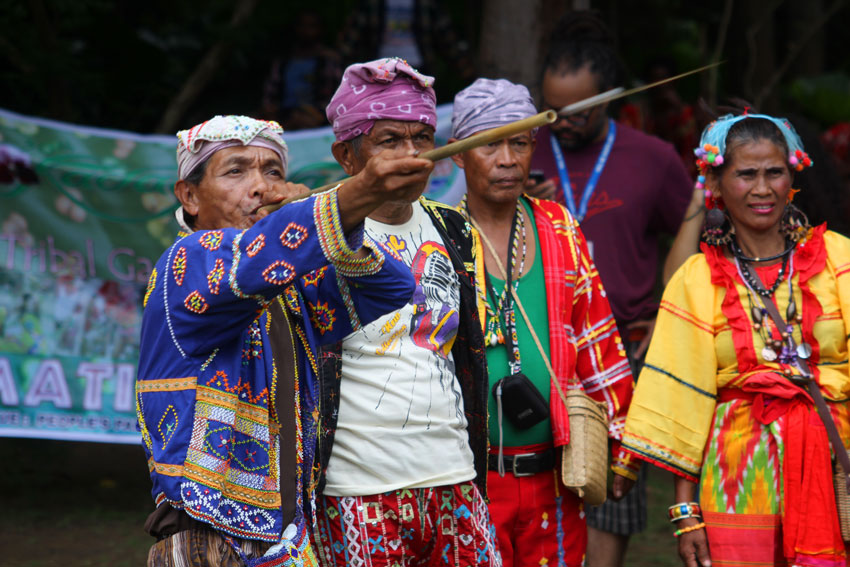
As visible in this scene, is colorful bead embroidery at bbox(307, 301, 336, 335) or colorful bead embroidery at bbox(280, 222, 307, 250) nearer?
colorful bead embroidery at bbox(280, 222, 307, 250)

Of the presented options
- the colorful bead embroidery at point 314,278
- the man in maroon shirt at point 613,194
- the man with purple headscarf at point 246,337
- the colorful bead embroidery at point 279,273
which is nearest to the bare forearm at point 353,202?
the man with purple headscarf at point 246,337

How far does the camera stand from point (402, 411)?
2963 mm

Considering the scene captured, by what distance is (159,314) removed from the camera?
247 cm

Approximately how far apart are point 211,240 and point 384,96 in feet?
2.85

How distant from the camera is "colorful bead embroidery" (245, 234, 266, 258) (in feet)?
7.39

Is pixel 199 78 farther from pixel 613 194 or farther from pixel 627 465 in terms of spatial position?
pixel 627 465

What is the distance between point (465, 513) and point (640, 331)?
192 centimetres

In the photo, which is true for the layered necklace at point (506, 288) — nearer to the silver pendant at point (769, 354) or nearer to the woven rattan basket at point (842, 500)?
the silver pendant at point (769, 354)

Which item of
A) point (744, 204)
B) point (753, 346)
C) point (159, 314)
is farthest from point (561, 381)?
point (159, 314)

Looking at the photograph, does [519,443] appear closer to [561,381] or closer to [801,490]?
[561,381]

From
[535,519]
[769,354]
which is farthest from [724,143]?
[535,519]

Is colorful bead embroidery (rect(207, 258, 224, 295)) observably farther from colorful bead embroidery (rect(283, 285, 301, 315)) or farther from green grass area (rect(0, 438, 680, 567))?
green grass area (rect(0, 438, 680, 567))

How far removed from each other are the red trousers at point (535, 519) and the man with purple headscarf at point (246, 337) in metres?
1.04

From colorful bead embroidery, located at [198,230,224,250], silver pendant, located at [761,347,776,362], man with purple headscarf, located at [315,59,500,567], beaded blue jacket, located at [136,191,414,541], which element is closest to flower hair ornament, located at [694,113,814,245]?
silver pendant, located at [761,347,776,362]
